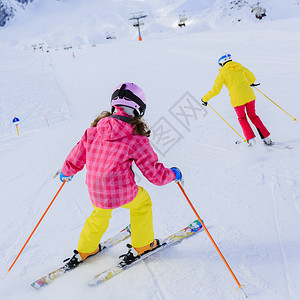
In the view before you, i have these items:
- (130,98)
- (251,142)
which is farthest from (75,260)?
(251,142)

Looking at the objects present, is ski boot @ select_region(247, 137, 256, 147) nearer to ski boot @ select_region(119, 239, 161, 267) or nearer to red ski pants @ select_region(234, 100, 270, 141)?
red ski pants @ select_region(234, 100, 270, 141)

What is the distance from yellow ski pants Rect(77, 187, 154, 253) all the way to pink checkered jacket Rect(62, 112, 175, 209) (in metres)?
0.14

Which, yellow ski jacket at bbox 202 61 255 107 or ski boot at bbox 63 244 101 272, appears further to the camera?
yellow ski jacket at bbox 202 61 255 107

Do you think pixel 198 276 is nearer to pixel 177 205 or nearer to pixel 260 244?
pixel 260 244

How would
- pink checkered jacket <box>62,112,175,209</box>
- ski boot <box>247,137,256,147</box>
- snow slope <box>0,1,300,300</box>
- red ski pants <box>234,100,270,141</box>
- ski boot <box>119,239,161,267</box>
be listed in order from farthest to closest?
1. ski boot <box>247,137,256,147</box>
2. red ski pants <box>234,100,270,141</box>
3. ski boot <box>119,239,161,267</box>
4. snow slope <box>0,1,300,300</box>
5. pink checkered jacket <box>62,112,175,209</box>

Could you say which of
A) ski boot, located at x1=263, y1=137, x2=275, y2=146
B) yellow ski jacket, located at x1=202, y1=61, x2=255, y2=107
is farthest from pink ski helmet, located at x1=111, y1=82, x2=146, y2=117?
ski boot, located at x1=263, y1=137, x2=275, y2=146

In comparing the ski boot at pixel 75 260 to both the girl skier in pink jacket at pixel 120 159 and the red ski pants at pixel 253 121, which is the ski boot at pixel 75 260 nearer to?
the girl skier in pink jacket at pixel 120 159

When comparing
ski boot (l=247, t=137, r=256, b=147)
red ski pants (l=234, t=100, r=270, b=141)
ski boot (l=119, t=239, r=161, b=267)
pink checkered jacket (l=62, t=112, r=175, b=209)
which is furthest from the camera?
ski boot (l=247, t=137, r=256, b=147)

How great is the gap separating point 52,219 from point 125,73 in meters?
13.4

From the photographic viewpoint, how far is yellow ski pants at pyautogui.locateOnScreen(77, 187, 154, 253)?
2.26 meters

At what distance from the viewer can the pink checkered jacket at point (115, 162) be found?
201cm

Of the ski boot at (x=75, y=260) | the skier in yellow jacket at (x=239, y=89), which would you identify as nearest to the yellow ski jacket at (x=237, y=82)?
the skier in yellow jacket at (x=239, y=89)

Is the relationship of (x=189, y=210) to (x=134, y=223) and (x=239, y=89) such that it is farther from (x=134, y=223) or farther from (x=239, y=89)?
(x=239, y=89)

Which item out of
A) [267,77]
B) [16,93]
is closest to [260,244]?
[267,77]
